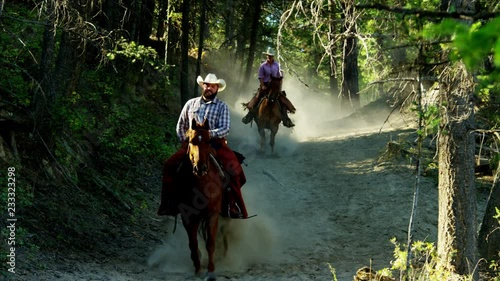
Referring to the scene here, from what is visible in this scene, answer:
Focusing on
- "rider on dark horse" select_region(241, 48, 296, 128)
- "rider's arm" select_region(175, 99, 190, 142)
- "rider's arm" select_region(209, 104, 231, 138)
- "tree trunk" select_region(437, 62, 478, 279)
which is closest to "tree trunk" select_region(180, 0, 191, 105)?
"rider on dark horse" select_region(241, 48, 296, 128)

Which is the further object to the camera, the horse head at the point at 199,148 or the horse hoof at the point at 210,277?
the horse hoof at the point at 210,277

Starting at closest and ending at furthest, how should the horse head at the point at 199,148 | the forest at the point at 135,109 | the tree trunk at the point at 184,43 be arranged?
1. the forest at the point at 135,109
2. the horse head at the point at 199,148
3. the tree trunk at the point at 184,43

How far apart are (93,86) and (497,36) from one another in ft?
47.8

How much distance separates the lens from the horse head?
9.20 m

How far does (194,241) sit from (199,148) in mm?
1548

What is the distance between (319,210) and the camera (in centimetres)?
1492

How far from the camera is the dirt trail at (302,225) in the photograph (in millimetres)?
10109

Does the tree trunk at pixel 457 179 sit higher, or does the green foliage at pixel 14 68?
the green foliage at pixel 14 68

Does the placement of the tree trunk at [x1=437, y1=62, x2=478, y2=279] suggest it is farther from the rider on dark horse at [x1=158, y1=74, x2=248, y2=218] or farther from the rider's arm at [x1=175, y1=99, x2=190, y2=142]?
the rider's arm at [x1=175, y1=99, x2=190, y2=142]

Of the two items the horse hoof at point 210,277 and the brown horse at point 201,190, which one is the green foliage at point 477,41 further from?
the horse hoof at point 210,277

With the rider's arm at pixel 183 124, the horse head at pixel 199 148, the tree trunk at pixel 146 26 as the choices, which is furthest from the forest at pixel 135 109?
the horse head at pixel 199 148

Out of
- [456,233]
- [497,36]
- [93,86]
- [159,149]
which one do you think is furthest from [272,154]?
→ [497,36]

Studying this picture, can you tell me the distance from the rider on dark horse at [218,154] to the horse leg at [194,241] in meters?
0.34

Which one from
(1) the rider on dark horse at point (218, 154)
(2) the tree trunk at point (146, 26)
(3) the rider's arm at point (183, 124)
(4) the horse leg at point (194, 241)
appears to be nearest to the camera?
(4) the horse leg at point (194, 241)
